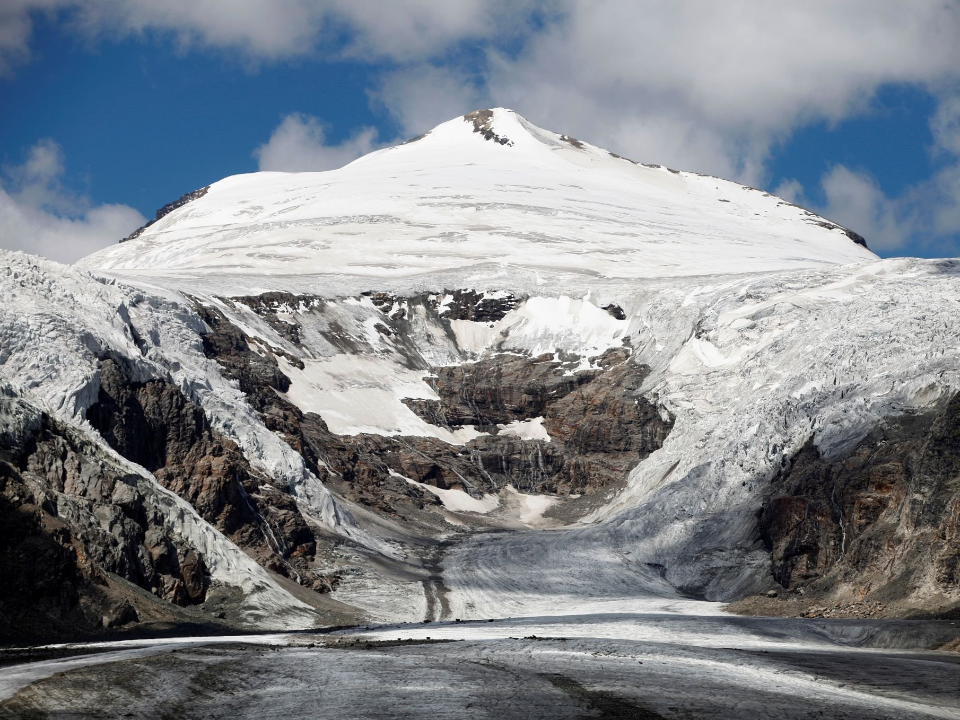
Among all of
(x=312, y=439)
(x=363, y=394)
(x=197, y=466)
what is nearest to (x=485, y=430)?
(x=363, y=394)

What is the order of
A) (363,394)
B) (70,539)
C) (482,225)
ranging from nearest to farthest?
(70,539), (363,394), (482,225)

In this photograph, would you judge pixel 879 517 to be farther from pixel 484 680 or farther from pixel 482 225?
pixel 482 225

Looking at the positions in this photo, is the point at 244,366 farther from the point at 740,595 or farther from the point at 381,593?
the point at 740,595

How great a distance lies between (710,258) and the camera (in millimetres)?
132000

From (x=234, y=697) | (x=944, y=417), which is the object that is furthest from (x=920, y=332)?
(x=234, y=697)

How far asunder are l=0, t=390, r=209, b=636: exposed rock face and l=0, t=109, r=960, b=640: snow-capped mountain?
162mm

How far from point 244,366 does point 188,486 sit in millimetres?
25164

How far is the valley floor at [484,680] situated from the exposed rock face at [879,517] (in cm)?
1155

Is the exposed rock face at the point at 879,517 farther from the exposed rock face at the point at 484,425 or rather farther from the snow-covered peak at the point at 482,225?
the snow-covered peak at the point at 482,225

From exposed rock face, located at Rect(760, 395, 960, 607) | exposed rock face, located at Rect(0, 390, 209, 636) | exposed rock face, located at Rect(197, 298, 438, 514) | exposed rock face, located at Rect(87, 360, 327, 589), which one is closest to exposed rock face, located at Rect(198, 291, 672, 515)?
exposed rock face, located at Rect(197, 298, 438, 514)

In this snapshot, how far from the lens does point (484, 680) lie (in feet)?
72.9

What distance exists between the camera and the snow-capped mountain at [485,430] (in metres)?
44.8

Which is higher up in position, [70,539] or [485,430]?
[485,430]

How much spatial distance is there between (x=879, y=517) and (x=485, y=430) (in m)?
45.0
